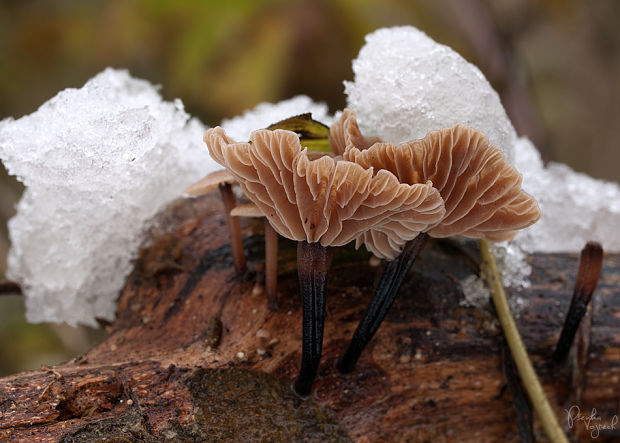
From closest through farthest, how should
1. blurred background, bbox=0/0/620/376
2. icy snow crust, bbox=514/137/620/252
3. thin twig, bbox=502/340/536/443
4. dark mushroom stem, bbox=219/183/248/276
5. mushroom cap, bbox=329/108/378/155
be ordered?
mushroom cap, bbox=329/108/378/155 < dark mushroom stem, bbox=219/183/248/276 < thin twig, bbox=502/340/536/443 < icy snow crust, bbox=514/137/620/252 < blurred background, bbox=0/0/620/376

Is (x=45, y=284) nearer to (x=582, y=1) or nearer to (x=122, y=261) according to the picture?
(x=122, y=261)

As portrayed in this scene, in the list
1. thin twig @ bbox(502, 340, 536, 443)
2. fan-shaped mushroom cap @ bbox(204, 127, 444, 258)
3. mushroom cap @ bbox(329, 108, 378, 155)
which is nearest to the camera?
fan-shaped mushroom cap @ bbox(204, 127, 444, 258)

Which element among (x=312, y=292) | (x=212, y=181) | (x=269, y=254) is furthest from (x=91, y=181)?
(x=312, y=292)

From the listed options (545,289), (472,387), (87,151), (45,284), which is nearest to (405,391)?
(472,387)

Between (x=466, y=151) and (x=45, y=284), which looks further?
(x=45, y=284)

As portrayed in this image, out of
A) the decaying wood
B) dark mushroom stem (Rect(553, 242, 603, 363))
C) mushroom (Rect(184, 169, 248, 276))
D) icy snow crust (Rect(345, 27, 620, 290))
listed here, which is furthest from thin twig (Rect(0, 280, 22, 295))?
dark mushroom stem (Rect(553, 242, 603, 363))

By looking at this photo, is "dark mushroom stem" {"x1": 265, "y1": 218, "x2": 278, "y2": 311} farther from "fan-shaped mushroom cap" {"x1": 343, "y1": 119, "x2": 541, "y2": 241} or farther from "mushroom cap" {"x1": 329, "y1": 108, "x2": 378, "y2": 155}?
"fan-shaped mushroom cap" {"x1": 343, "y1": 119, "x2": 541, "y2": 241}
